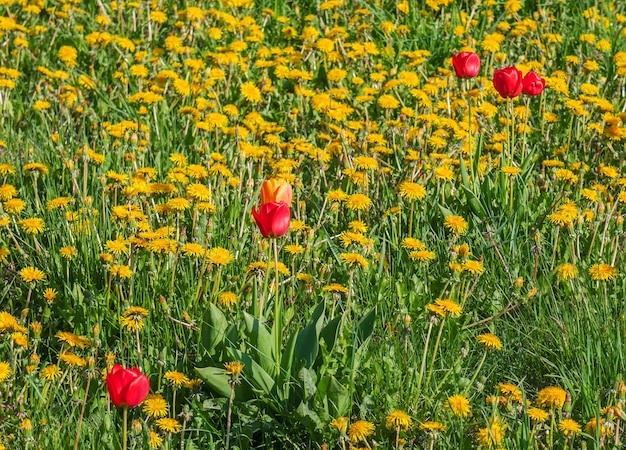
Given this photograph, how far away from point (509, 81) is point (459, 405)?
1.50 meters

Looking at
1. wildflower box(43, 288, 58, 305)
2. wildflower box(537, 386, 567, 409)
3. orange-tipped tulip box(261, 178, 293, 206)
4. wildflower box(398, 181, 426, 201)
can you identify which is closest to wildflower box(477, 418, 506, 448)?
wildflower box(537, 386, 567, 409)

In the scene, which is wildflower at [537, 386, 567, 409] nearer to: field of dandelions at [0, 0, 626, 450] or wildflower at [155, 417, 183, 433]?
field of dandelions at [0, 0, 626, 450]

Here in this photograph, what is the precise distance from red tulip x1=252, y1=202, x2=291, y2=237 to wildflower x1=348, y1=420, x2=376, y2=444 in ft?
1.67

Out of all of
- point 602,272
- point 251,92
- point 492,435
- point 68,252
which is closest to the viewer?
point 492,435

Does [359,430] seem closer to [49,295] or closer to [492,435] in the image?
[492,435]

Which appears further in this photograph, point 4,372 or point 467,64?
point 467,64

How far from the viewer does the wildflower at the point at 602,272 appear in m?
3.10

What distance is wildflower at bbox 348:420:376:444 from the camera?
8.34 feet

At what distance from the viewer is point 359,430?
8.34 ft

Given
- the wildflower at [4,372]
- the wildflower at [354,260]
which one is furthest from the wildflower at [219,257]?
the wildflower at [4,372]

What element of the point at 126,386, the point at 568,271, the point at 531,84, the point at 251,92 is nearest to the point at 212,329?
the point at 126,386

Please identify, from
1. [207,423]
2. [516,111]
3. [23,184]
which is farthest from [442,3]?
[207,423]

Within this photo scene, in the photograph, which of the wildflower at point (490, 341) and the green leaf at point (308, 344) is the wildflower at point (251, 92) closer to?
the green leaf at point (308, 344)

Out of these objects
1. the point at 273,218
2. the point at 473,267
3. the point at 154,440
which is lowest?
the point at 154,440
